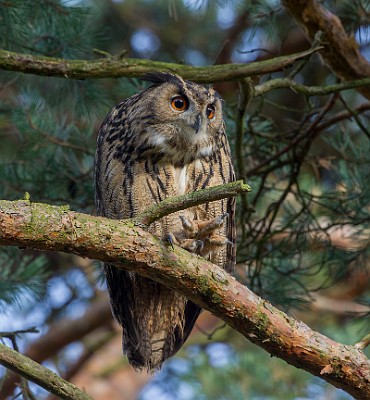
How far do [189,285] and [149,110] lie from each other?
993 millimetres

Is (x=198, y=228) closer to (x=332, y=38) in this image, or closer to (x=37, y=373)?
(x=37, y=373)

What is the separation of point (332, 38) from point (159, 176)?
2.95 ft

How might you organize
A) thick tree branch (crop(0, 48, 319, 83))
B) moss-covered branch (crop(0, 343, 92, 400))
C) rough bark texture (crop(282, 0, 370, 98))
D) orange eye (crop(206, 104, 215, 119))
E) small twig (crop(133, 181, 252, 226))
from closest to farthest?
small twig (crop(133, 181, 252, 226)), moss-covered branch (crop(0, 343, 92, 400)), thick tree branch (crop(0, 48, 319, 83)), orange eye (crop(206, 104, 215, 119)), rough bark texture (crop(282, 0, 370, 98))

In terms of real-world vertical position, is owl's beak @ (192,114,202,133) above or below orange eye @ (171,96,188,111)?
below

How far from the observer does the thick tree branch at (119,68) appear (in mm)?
2416

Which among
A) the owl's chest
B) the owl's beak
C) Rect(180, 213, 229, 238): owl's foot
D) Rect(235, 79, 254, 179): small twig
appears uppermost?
Rect(235, 79, 254, 179): small twig

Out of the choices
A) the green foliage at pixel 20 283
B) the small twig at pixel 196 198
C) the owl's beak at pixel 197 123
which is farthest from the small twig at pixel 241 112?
the small twig at pixel 196 198

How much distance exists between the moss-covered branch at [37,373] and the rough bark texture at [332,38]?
1.63 m

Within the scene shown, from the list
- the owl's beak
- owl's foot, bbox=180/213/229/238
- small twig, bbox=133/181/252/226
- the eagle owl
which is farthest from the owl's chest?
small twig, bbox=133/181/252/226

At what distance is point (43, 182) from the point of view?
3225 mm

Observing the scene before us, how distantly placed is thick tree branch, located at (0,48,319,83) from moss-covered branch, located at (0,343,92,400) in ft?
3.02

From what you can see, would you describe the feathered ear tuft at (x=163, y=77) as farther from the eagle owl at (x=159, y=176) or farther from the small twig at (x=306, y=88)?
the small twig at (x=306, y=88)

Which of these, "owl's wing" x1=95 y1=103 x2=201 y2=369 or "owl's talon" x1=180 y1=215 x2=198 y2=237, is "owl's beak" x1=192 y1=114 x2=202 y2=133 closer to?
"owl's wing" x1=95 y1=103 x2=201 y2=369

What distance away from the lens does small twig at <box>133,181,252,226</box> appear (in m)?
1.66
